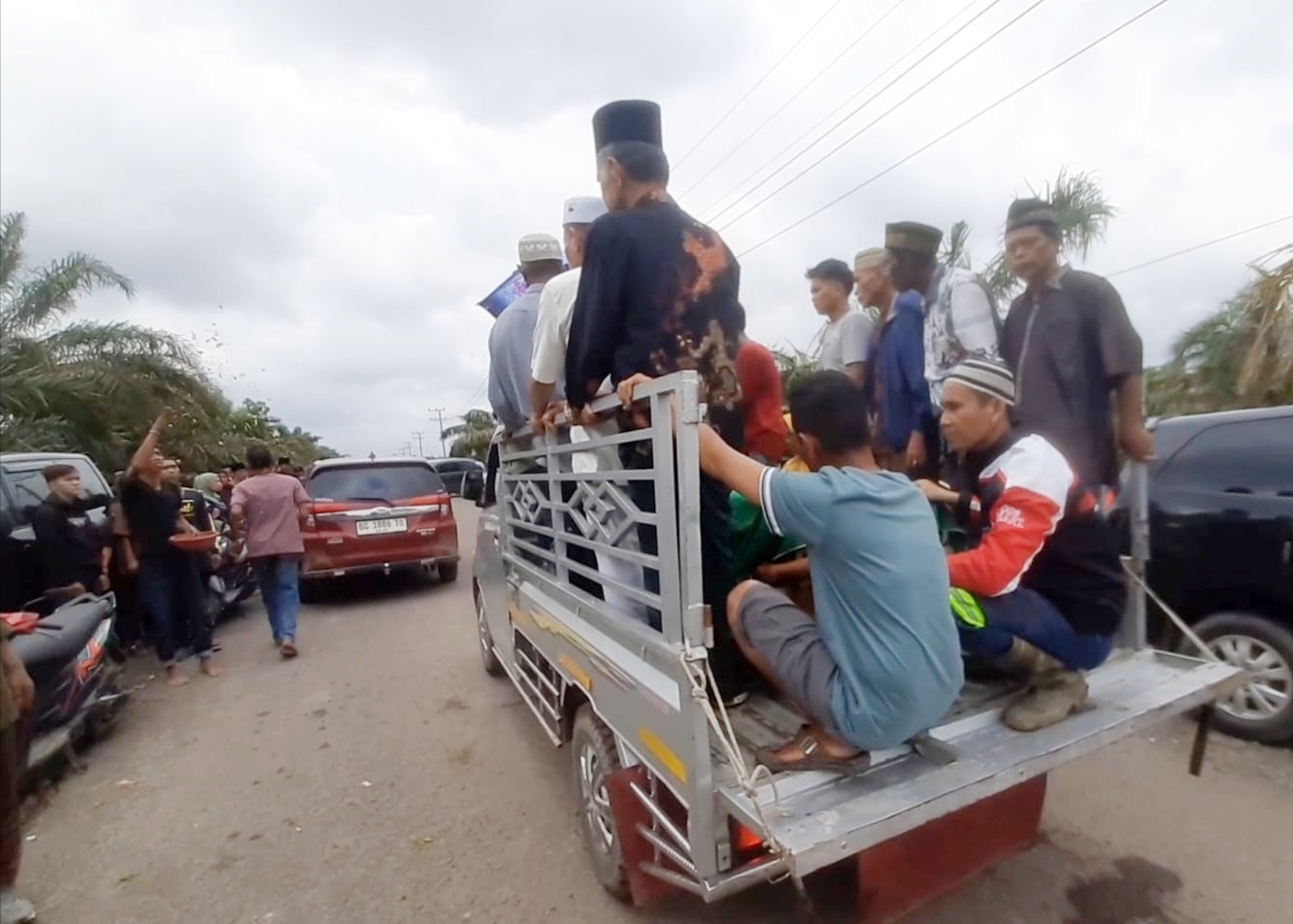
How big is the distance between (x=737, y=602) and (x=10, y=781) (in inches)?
104

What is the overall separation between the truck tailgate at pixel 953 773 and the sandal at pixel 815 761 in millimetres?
23

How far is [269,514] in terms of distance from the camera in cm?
660

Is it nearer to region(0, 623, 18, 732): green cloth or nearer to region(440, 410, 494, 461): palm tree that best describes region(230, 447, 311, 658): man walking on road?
region(0, 623, 18, 732): green cloth

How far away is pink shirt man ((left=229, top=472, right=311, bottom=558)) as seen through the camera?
654cm

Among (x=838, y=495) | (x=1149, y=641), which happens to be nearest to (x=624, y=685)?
(x=838, y=495)

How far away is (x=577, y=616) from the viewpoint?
3.04 meters

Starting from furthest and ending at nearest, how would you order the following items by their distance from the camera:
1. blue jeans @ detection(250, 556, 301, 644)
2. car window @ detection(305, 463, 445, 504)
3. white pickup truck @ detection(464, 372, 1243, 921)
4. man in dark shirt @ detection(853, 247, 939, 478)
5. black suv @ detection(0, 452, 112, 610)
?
car window @ detection(305, 463, 445, 504), blue jeans @ detection(250, 556, 301, 644), black suv @ detection(0, 452, 112, 610), man in dark shirt @ detection(853, 247, 939, 478), white pickup truck @ detection(464, 372, 1243, 921)

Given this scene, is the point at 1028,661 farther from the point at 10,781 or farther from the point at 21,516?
the point at 21,516

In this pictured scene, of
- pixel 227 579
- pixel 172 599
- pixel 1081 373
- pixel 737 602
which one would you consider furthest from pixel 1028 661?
pixel 227 579

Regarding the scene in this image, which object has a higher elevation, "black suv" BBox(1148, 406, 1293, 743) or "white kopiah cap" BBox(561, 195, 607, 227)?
"white kopiah cap" BBox(561, 195, 607, 227)

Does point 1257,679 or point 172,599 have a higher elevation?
point 172,599

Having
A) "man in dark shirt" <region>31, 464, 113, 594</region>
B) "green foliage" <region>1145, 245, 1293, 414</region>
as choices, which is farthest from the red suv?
"green foliage" <region>1145, 245, 1293, 414</region>

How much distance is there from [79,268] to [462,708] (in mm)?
11419

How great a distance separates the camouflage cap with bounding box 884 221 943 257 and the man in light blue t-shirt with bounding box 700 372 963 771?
1.62m
